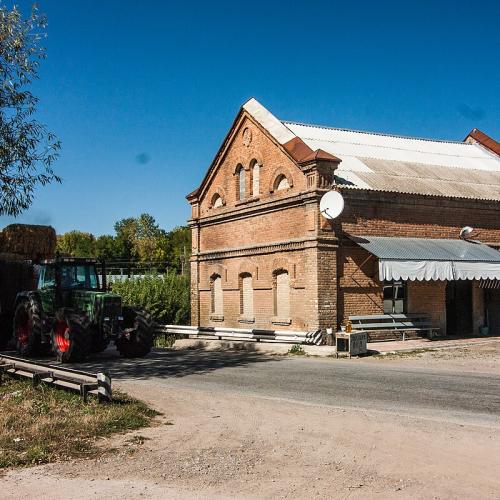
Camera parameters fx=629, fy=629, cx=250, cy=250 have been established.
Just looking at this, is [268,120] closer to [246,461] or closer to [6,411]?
[6,411]

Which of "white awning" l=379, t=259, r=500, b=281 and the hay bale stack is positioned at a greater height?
the hay bale stack

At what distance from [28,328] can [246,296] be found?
889cm

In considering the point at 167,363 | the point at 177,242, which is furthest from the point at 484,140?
the point at 177,242

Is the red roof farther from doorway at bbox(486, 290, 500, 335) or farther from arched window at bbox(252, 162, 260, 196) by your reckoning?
arched window at bbox(252, 162, 260, 196)

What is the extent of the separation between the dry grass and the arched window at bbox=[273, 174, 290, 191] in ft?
40.5

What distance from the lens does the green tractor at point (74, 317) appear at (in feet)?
48.7

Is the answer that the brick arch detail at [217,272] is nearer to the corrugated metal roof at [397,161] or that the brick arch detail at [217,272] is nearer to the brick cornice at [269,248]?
the brick cornice at [269,248]

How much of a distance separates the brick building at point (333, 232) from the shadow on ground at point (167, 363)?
2966 mm

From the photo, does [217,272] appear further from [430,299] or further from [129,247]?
[129,247]

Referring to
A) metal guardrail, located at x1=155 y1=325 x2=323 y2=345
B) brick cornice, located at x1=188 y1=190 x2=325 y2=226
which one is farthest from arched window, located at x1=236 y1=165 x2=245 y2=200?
metal guardrail, located at x1=155 y1=325 x2=323 y2=345

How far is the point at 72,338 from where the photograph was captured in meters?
14.4

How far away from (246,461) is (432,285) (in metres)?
16.2

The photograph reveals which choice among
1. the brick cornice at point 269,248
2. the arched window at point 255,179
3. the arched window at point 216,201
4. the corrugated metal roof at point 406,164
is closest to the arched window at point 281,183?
the arched window at point 255,179

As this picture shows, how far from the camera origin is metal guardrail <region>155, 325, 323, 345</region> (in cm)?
1858
